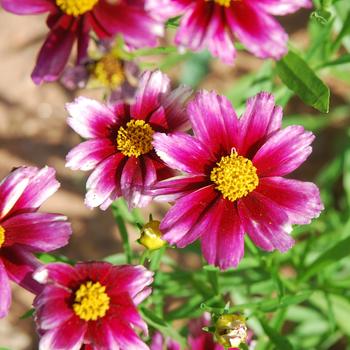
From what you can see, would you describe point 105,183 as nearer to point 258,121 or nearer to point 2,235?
point 2,235

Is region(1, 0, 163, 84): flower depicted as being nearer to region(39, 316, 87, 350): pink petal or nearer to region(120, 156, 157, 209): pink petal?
region(120, 156, 157, 209): pink petal

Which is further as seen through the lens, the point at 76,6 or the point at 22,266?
the point at 76,6

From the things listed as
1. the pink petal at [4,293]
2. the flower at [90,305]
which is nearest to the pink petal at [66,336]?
the flower at [90,305]

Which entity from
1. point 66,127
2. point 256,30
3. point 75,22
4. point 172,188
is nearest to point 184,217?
point 172,188

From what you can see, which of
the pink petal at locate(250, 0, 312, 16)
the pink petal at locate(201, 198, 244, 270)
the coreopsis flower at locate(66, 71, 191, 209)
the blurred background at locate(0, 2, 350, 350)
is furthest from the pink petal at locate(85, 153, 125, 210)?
the blurred background at locate(0, 2, 350, 350)

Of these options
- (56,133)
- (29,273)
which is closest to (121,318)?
(29,273)

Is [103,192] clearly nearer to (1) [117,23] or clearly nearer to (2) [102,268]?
(2) [102,268]
